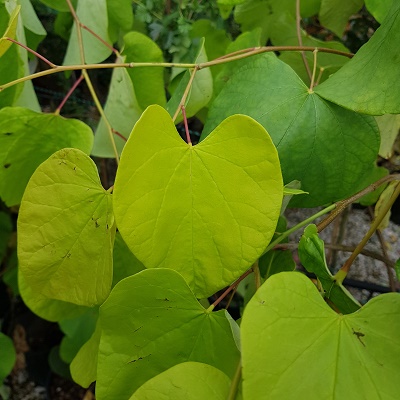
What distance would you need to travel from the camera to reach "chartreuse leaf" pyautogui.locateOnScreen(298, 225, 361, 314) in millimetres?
333

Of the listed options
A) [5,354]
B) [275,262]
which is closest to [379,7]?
[275,262]

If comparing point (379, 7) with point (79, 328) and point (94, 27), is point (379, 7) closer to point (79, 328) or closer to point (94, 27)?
point (94, 27)

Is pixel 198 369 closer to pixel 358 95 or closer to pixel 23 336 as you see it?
pixel 358 95

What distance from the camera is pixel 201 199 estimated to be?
32 cm

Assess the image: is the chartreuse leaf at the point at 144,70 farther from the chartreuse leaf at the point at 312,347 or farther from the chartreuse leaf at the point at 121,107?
the chartreuse leaf at the point at 312,347

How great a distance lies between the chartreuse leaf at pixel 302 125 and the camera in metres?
0.41

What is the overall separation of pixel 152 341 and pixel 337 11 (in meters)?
0.51

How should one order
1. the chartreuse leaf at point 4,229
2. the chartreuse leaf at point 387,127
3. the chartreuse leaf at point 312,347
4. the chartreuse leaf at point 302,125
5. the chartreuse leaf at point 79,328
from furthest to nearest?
1. the chartreuse leaf at point 4,229
2. the chartreuse leaf at point 79,328
3. the chartreuse leaf at point 387,127
4. the chartreuse leaf at point 302,125
5. the chartreuse leaf at point 312,347

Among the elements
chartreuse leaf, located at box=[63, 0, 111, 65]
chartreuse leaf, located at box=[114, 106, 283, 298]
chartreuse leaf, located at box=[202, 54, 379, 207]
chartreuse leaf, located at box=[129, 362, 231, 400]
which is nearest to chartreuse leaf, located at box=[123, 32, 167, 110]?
chartreuse leaf, located at box=[63, 0, 111, 65]

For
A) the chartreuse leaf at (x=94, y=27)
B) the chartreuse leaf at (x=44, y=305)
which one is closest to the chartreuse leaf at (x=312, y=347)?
the chartreuse leaf at (x=44, y=305)

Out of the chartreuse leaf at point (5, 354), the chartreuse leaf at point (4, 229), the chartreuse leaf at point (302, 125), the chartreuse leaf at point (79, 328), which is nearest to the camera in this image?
the chartreuse leaf at point (302, 125)

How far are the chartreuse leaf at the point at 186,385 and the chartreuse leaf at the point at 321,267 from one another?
0.10 meters

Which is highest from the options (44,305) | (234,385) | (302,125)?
(302,125)

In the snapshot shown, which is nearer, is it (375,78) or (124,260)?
(375,78)
